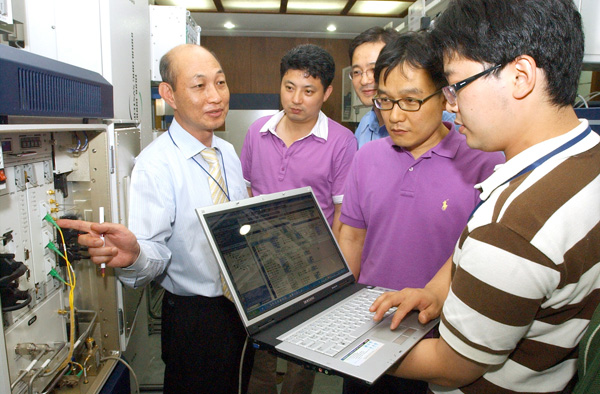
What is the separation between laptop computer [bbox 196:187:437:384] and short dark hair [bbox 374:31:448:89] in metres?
0.44

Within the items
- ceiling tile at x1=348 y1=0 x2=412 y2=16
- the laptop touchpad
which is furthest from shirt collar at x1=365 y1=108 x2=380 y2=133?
ceiling tile at x1=348 y1=0 x2=412 y2=16

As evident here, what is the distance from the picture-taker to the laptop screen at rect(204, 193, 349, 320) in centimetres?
93

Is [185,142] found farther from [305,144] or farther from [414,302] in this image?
[414,302]

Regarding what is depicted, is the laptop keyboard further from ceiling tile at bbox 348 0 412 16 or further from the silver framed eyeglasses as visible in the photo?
ceiling tile at bbox 348 0 412 16

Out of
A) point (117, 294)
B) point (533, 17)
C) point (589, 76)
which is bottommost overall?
point (117, 294)

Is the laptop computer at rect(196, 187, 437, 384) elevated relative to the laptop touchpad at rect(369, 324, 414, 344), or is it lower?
elevated

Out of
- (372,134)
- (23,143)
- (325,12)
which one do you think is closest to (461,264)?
(23,143)

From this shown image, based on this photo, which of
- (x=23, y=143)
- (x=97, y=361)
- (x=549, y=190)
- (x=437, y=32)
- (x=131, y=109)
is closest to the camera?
(x=549, y=190)

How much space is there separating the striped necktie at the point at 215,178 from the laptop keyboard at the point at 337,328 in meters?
0.51

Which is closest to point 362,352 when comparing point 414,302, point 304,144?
point 414,302

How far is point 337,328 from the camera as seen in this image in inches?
34.8

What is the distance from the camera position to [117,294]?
1.38m

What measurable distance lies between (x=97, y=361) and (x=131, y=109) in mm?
1066

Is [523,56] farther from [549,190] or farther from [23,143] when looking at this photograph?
[23,143]
